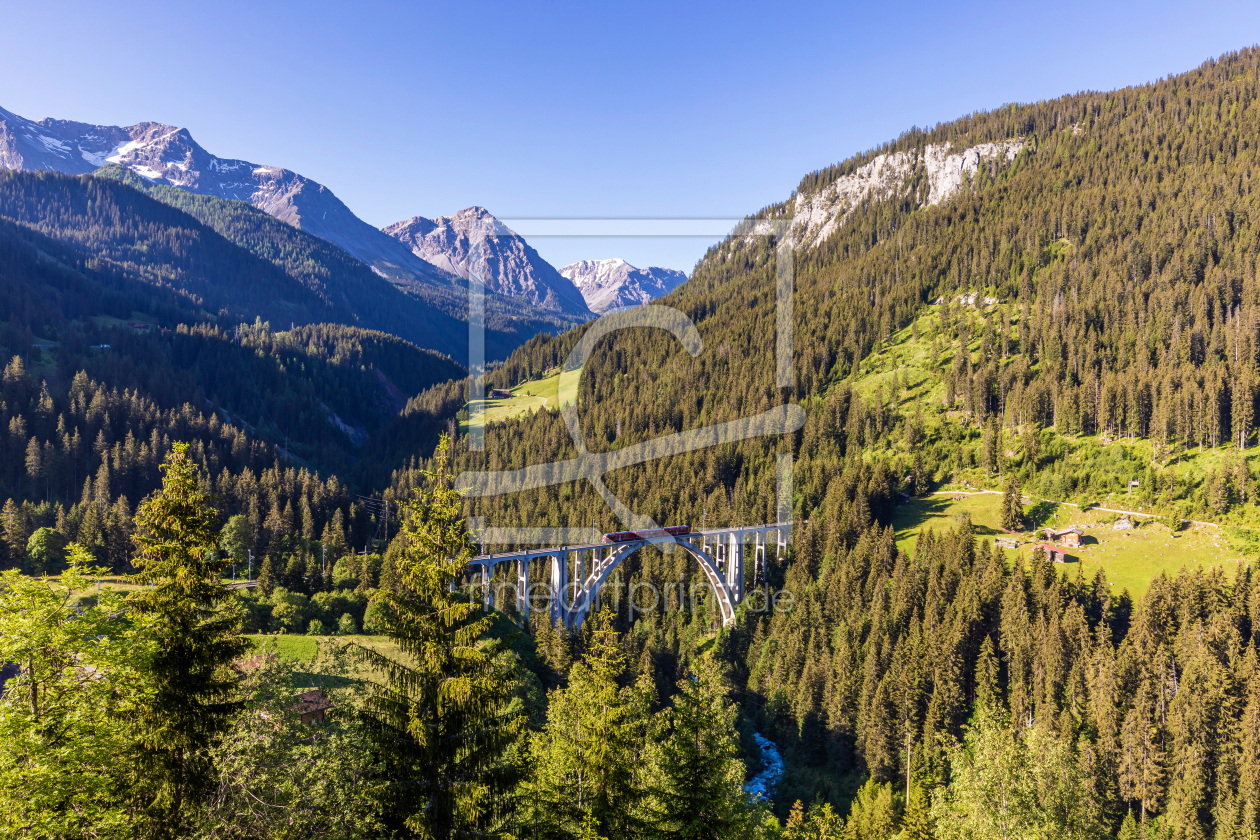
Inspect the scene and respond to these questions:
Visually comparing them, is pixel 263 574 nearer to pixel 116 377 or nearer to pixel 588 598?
pixel 588 598

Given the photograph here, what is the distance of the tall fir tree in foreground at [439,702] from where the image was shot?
15938 millimetres

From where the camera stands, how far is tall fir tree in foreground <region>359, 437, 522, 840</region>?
15938mm

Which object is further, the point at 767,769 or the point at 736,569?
the point at 736,569

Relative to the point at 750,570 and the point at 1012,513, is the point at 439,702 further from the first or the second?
the point at 1012,513

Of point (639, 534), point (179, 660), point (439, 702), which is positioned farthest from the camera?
point (639, 534)

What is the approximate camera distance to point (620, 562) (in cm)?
9944

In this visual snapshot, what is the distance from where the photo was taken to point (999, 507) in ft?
332

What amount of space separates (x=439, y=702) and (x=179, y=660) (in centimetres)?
668

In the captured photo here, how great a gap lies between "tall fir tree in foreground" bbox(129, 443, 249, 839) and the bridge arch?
238 ft

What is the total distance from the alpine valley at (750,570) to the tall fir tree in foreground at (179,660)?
0.10 metres

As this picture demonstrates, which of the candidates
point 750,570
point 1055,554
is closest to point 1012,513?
point 1055,554

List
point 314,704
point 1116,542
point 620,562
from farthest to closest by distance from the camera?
point 620,562 < point 1116,542 < point 314,704

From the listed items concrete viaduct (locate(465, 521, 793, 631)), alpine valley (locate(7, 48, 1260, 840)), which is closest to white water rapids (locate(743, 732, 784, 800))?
alpine valley (locate(7, 48, 1260, 840))

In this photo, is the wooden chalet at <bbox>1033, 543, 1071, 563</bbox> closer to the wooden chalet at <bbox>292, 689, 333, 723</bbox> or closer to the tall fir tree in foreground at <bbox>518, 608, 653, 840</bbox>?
the tall fir tree in foreground at <bbox>518, 608, 653, 840</bbox>
